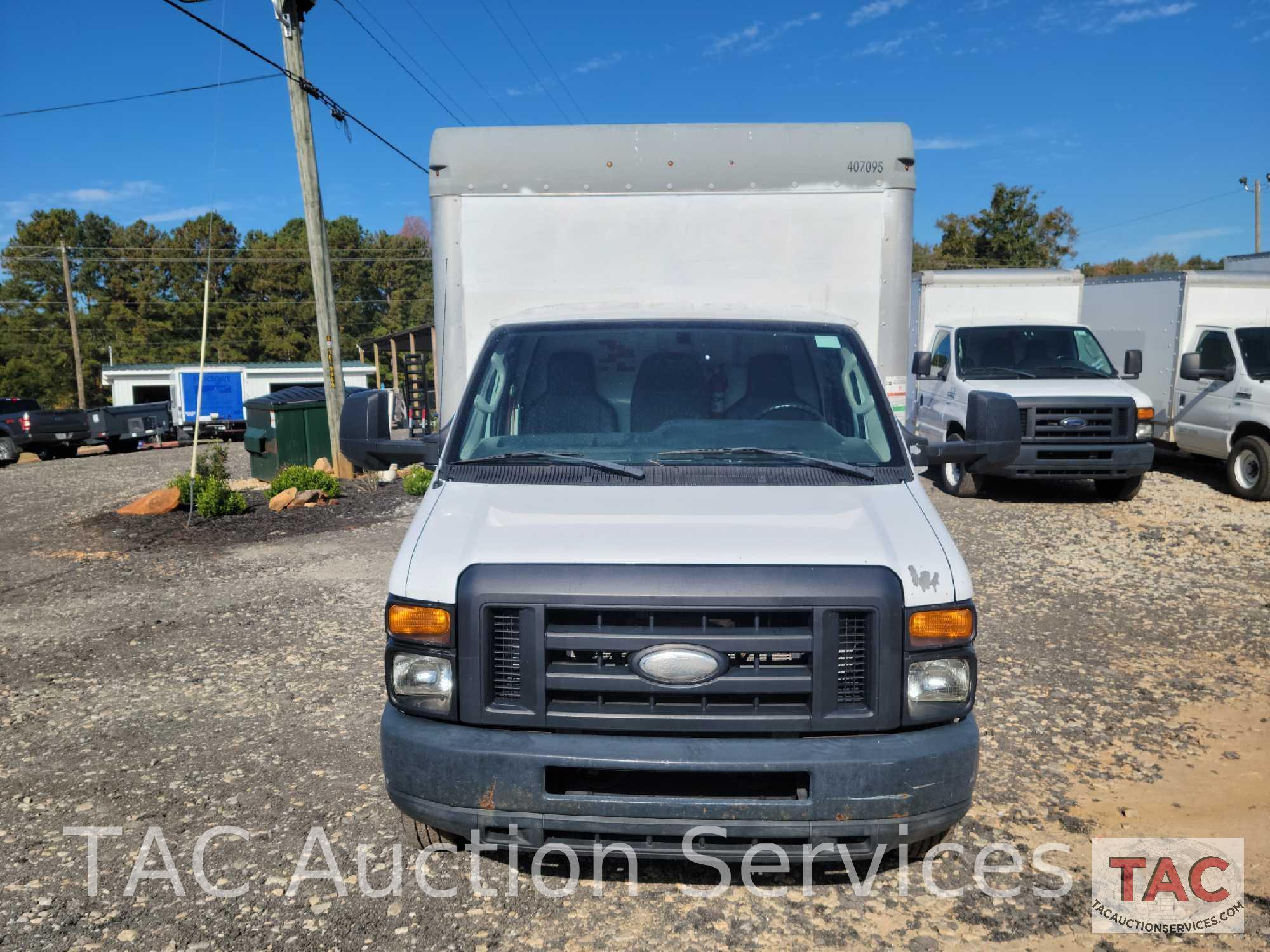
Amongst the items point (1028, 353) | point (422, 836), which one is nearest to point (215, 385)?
point (1028, 353)

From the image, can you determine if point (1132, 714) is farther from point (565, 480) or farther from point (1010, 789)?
point (565, 480)

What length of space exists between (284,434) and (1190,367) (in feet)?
42.9

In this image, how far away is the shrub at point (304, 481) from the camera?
40.5 feet

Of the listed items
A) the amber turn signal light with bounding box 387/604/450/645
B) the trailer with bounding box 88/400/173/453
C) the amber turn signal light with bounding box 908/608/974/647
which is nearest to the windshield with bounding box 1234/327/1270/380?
the amber turn signal light with bounding box 908/608/974/647

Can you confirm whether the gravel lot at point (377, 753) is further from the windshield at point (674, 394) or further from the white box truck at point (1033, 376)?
the white box truck at point (1033, 376)

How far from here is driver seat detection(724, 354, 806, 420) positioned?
13.2 ft

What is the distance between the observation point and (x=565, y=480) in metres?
3.48

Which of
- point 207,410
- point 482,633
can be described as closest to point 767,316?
point 482,633

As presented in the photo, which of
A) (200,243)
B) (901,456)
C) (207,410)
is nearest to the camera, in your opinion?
(901,456)

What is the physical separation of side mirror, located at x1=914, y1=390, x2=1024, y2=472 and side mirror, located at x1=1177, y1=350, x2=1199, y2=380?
904 centimetres

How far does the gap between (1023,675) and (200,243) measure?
6992cm

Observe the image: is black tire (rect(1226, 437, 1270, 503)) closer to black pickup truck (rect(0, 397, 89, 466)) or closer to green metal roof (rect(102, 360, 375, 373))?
black pickup truck (rect(0, 397, 89, 466))

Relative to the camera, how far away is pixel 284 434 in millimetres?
15289

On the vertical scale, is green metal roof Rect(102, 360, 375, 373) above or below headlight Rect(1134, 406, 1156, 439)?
above
